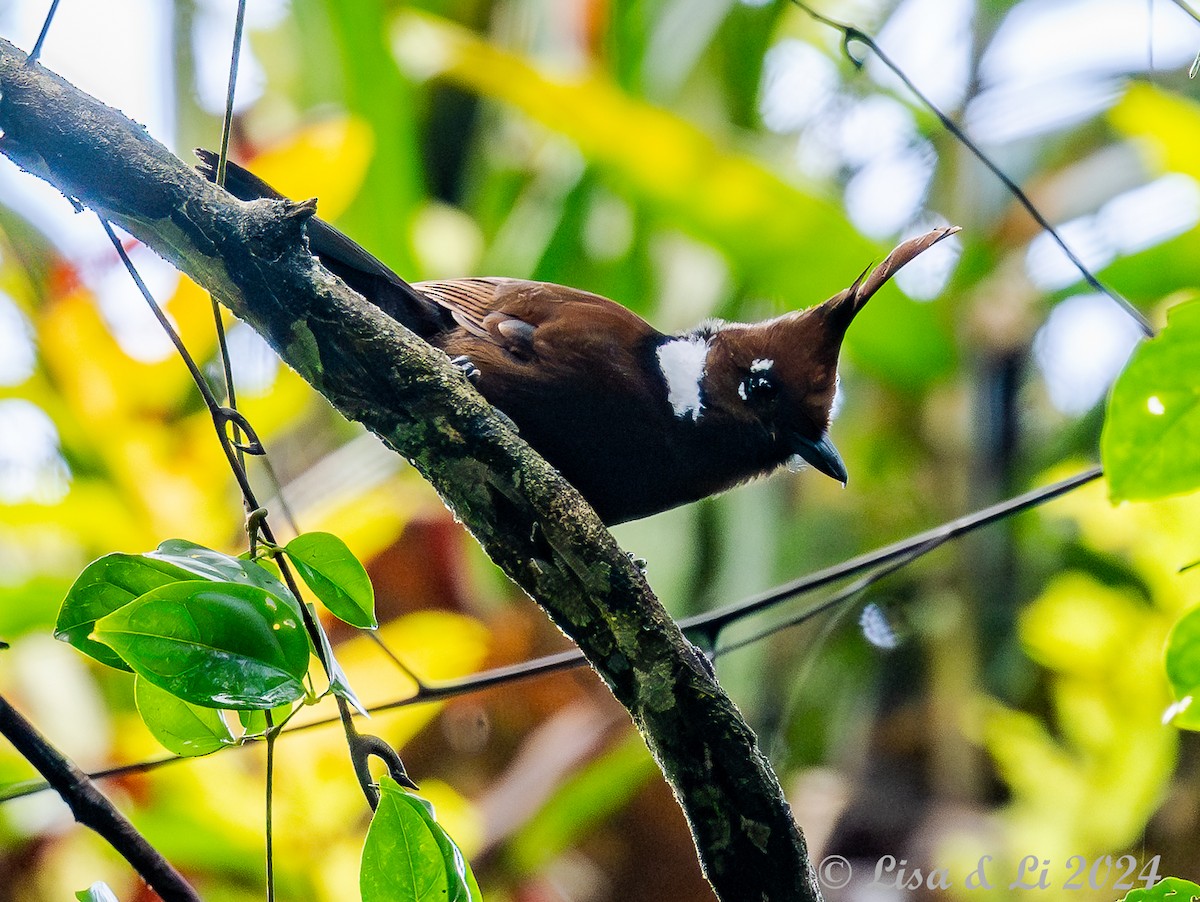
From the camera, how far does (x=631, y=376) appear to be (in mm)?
1978

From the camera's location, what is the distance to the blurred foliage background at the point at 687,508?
9.93 feet

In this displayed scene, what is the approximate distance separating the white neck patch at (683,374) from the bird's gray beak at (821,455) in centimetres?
22

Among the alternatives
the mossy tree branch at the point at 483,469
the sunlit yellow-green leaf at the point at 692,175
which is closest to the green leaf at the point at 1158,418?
the mossy tree branch at the point at 483,469

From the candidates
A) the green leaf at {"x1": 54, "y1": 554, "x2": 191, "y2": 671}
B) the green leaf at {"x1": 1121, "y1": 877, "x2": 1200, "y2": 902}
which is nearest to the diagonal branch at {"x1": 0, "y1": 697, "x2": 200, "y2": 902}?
the green leaf at {"x1": 54, "y1": 554, "x2": 191, "y2": 671}

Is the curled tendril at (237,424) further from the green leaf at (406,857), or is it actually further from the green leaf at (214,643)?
the green leaf at (406,857)

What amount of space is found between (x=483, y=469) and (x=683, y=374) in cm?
84

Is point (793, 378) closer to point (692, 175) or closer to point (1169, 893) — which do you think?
point (1169, 893)

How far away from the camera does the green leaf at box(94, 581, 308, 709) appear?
0.94 metres

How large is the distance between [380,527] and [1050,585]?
7.53 feet

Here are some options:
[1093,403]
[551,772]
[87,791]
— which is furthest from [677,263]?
[87,791]

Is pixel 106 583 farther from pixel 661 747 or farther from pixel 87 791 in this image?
pixel 661 747

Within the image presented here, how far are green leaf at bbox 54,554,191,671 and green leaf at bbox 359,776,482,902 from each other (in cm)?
28

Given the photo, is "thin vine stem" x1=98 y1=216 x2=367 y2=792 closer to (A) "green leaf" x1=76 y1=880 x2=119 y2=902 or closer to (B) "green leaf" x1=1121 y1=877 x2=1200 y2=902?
(A) "green leaf" x1=76 y1=880 x2=119 y2=902

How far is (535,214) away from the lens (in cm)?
402
